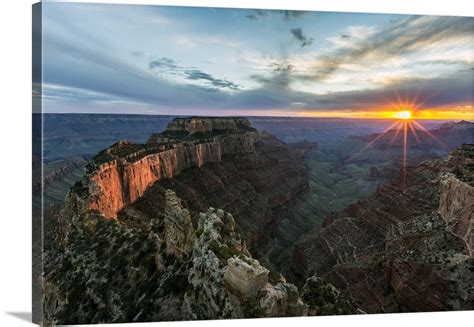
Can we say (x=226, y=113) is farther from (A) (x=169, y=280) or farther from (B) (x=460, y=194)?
(B) (x=460, y=194)

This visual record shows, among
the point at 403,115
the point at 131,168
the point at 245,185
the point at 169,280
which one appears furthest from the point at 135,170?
the point at 245,185

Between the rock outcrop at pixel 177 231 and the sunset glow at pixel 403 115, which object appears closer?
the rock outcrop at pixel 177 231

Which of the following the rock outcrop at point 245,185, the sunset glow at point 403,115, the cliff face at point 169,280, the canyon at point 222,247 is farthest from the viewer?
the rock outcrop at point 245,185

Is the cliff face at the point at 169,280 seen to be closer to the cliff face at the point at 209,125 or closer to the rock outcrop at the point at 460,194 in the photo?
the rock outcrop at the point at 460,194

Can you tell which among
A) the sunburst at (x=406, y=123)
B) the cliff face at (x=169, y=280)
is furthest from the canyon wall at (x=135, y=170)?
the sunburst at (x=406, y=123)

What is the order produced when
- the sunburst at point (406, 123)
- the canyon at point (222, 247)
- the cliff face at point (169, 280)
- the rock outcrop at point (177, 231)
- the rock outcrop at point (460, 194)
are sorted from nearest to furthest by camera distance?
the cliff face at point (169, 280), the canyon at point (222, 247), the rock outcrop at point (177, 231), the sunburst at point (406, 123), the rock outcrop at point (460, 194)

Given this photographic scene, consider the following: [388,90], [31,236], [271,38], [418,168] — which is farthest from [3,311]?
[418,168]

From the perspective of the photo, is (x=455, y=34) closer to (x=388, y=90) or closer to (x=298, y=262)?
(x=388, y=90)

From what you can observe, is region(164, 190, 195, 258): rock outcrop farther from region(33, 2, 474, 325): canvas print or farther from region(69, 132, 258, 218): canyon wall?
region(69, 132, 258, 218): canyon wall
